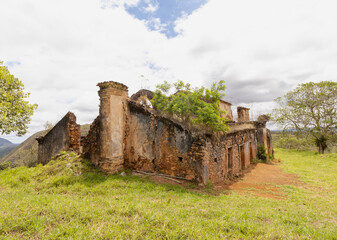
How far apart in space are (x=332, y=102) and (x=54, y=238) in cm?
2651

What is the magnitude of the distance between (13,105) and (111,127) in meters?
8.15

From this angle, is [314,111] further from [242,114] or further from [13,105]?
[13,105]

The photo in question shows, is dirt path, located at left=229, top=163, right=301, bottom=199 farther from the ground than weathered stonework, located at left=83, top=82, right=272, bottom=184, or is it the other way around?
weathered stonework, located at left=83, top=82, right=272, bottom=184

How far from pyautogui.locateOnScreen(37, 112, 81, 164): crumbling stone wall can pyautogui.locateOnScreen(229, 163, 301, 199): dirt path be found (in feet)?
32.4

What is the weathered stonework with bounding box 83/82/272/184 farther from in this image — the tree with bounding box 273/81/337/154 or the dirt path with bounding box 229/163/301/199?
the tree with bounding box 273/81/337/154

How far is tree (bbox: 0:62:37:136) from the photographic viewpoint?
10.5 metres

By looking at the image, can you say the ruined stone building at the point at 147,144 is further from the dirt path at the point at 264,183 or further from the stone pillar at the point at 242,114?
the stone pillar at the point at 242,114

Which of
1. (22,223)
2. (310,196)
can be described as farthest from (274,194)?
(22,223)

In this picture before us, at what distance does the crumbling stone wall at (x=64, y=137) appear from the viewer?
1124 cm

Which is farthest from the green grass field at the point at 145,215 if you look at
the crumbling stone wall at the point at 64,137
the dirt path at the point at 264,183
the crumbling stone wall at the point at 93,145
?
the crumbling stone wall at the point at 64,137

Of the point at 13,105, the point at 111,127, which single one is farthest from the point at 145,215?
the point at 13,105

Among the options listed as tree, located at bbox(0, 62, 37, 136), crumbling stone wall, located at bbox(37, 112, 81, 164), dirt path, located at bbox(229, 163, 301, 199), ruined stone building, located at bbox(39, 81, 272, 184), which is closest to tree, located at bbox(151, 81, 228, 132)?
ruined stone building, located at bbox(39, 81, 272, 184)

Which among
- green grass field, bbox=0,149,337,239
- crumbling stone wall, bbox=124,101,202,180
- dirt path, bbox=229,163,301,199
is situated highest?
crumbling stone wall, bbox=124,101,202,180

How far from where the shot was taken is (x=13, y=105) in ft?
38.1
